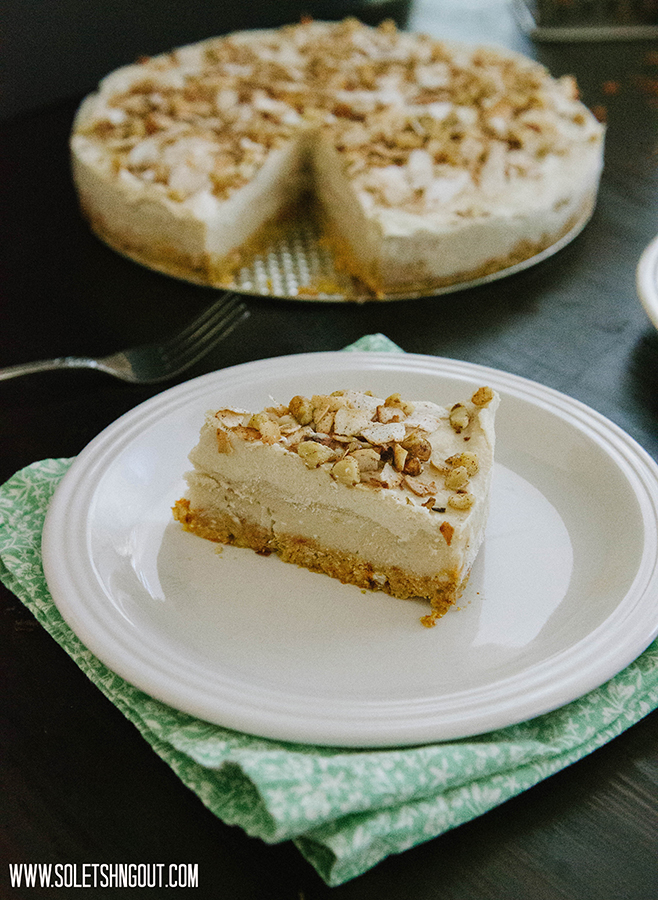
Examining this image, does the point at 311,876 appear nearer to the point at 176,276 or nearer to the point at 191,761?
the point at 191,761

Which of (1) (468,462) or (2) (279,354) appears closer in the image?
(1) (468,462)

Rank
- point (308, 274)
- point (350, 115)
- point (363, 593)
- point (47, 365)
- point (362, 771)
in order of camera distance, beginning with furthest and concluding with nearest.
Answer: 1. point (350, 115)
2. point (308, 274)
3. point (47, 365)
4. point (363, 593)
5. point (362, 771)

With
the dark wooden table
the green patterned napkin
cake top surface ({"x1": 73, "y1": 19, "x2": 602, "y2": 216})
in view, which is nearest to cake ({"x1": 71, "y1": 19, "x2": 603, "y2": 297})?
cake top surface ({"x1": 73, "y1": 19, "x2": 602, "y2": 216})

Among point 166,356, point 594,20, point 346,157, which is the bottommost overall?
point 594,20

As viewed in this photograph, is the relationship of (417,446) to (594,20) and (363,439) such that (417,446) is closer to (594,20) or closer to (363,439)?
(363,439)

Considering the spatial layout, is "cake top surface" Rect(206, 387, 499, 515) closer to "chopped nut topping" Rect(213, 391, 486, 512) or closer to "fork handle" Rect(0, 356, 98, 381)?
"chopped nut topping" Rect(213, 391, 486, 512)

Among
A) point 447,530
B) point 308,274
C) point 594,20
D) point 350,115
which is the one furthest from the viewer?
point 594,20

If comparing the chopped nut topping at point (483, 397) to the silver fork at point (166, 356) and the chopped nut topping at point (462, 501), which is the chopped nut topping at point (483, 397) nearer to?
the chopped nut topping at point (462, 501)

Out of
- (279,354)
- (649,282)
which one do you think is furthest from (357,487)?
(649,282)
